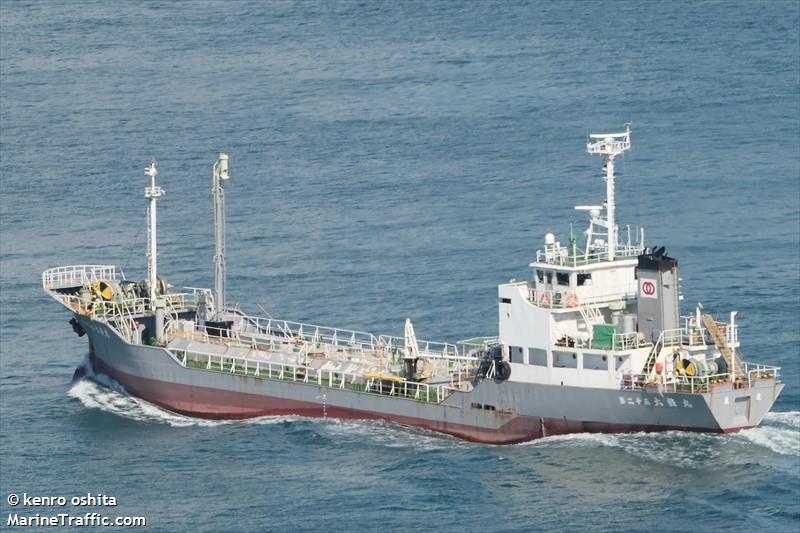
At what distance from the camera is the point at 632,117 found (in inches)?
5133

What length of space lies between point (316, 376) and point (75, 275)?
67.0 ft

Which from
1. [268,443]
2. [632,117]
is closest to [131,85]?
[632,117]

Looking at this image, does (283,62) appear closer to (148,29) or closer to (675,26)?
(148,29)

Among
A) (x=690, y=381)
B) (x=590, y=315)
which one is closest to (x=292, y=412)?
(x=590, y=315)

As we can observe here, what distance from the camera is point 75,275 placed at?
10062 centimetres

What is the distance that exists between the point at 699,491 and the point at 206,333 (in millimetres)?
28558

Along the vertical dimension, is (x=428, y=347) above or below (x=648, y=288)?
below

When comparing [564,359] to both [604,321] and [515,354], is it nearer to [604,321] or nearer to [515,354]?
[515,354]

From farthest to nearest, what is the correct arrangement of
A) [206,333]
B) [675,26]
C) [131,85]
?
[675,26] → [131,85] → [206,333]

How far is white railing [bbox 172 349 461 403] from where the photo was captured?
8212 cm

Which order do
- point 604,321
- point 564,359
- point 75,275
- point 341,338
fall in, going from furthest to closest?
point 75,275
point 341,338
point 604,321
point 564,359

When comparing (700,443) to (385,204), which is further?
(385,204)

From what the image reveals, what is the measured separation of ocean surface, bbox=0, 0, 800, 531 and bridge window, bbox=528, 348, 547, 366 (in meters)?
3.59

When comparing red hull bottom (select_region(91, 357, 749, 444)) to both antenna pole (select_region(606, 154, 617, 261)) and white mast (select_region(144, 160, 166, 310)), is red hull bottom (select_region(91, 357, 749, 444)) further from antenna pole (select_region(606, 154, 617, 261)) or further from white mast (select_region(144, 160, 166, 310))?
antenna pole (select_region(606, 154, 617, 261))
